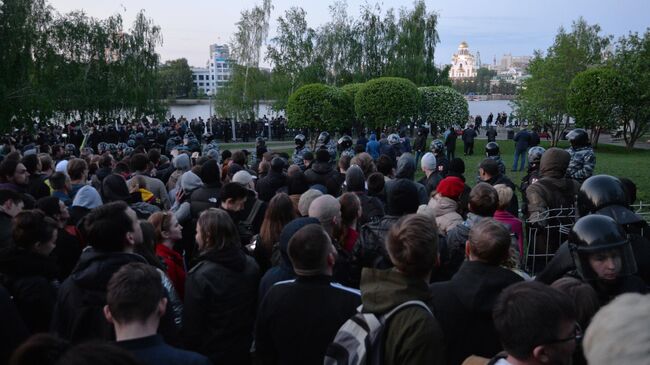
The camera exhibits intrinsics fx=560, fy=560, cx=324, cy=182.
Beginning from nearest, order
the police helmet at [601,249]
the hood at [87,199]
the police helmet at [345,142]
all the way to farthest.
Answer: the police helmet at [601,249]
the hood at [87,199]
the police helmet at [345,142]

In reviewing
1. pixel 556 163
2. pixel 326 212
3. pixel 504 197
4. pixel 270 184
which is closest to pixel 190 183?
pixel 270 184

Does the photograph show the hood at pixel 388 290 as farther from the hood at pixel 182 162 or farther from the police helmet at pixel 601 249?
the hood at pixel 182 162

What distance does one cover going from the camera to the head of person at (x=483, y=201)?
4602mm

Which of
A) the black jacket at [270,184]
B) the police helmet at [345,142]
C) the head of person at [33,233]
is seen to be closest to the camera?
the head of person at [33,233]

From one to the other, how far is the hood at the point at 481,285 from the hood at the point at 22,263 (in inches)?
104

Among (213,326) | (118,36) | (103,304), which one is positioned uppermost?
(118,36)

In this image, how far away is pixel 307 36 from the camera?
37938 millimetres

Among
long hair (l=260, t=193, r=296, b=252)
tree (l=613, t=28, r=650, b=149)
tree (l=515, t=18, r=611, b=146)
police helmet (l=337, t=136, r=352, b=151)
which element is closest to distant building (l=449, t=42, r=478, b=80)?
tree (l=515, t=18, r=611, b=146)

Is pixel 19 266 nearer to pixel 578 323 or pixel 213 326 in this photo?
pixel 213 326

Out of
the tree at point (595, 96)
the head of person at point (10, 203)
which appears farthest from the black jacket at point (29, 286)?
the tree at point (595, 96)

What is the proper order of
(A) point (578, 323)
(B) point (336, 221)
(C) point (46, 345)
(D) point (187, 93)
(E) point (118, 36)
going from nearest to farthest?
(C) point (46, 345), (A) point (578, 323), (B) point (336, 221), (E) point (118, 36), (D) point (187, 93)

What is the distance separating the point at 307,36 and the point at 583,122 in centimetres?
1888

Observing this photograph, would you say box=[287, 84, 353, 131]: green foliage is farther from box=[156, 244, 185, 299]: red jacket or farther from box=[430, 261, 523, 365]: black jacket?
box=[430, 261, 523, 365]: black jacket

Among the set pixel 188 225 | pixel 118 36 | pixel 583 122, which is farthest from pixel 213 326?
pixel 118 36
